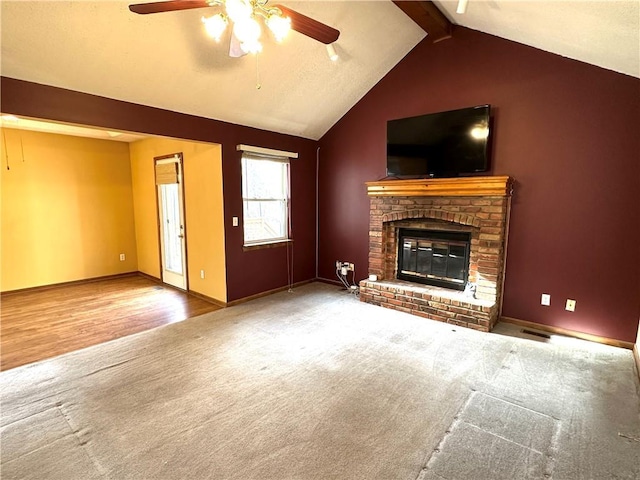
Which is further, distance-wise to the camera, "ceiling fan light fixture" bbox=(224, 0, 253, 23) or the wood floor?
the wood floor

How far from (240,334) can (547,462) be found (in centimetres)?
266

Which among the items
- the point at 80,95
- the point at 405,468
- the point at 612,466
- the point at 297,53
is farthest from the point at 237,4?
the point at 612,466

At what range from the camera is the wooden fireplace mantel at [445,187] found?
3406mm

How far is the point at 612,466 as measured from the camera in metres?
1.73

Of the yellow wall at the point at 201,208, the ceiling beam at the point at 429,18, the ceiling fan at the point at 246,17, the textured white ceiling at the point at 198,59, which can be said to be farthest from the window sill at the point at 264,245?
the ceiling beam at the point at 429,18

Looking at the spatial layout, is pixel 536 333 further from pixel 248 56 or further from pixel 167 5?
pixel 167 5

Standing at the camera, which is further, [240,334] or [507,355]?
[240,334]

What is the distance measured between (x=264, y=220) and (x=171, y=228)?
168cm

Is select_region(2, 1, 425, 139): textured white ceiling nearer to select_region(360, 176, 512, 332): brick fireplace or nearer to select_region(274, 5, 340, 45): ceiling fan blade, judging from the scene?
select_region(274, 5, 340, 45): ceiling fan blade

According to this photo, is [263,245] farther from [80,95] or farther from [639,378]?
[639,378]

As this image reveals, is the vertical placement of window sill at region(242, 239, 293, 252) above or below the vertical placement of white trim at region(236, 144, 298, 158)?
below

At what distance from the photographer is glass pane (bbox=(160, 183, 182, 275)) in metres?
5.09

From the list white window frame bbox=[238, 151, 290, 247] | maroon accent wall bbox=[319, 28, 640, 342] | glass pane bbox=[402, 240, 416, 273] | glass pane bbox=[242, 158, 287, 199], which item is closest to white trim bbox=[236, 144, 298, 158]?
white window frame bbox=[238, 151, 290, 247]

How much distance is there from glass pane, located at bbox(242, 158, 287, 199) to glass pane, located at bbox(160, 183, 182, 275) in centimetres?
128
